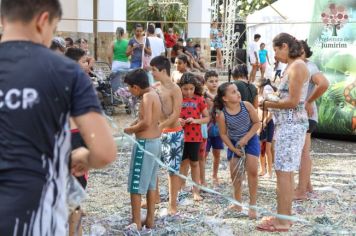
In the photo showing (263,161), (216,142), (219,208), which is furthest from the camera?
(263,161)

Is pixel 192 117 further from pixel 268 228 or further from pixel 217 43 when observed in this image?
pixel 217 43

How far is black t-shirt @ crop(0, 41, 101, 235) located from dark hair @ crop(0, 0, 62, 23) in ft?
0.30

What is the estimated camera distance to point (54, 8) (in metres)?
2.12

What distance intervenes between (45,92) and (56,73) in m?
0.08

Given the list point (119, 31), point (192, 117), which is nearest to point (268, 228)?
point (192, 117)

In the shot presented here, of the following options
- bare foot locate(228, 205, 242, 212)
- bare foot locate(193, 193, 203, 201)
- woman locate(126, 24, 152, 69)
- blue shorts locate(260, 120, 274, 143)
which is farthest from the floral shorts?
woman locate(126, 24, 152, 69)

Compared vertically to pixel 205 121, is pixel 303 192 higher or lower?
lower

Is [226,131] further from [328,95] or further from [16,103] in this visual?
[328,95]

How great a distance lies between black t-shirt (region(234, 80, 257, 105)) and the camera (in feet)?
21.6

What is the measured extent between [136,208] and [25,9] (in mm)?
3385

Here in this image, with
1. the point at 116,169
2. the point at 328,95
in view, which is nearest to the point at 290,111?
the point at 116,169

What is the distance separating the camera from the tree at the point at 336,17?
1007 centimetres

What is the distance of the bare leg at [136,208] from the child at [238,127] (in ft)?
3.76

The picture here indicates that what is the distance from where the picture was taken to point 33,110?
2074mm
